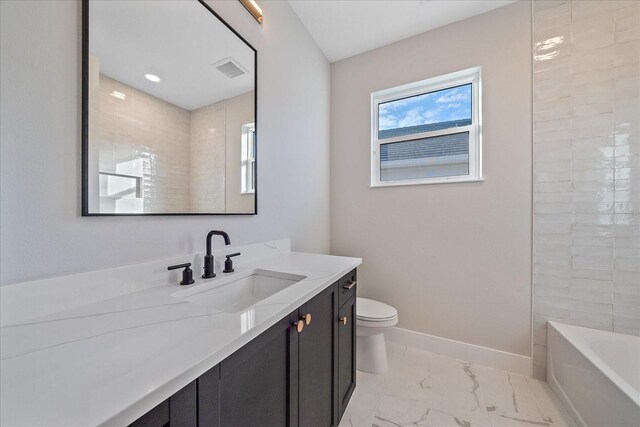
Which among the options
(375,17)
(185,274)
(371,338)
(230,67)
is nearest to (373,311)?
(371,338)

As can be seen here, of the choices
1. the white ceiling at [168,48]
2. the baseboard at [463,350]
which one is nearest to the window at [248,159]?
the white ceiling at [168,48]

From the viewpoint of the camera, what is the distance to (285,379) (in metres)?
0.79

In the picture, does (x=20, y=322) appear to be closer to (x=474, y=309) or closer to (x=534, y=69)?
(x=474, y=309)

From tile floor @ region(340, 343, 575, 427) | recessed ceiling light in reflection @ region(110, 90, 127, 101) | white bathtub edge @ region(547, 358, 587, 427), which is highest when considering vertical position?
recessed ceiling light in reflection @ region(110, 90, 127, 101)

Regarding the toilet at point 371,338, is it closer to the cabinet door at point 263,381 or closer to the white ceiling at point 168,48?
the cabinet door at point 263,381

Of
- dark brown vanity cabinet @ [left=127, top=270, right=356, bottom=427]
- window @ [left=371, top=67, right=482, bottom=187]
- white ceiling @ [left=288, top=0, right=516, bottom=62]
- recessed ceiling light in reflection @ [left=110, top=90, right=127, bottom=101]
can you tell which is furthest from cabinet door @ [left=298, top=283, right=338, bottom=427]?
A: white ceiling @ [left=288, top=0, right=516, bottom=62]

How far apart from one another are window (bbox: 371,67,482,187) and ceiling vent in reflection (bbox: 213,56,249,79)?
4.34 ft

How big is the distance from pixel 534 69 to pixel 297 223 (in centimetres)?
199

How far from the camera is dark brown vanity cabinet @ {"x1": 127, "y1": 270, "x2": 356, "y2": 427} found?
498mm

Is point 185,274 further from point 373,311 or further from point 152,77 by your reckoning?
point 373,311

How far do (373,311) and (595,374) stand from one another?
3.70 ft

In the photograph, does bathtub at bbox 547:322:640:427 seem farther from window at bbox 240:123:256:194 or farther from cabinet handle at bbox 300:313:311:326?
window at bbox 240:123:256:194

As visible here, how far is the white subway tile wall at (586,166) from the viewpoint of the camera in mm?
1461

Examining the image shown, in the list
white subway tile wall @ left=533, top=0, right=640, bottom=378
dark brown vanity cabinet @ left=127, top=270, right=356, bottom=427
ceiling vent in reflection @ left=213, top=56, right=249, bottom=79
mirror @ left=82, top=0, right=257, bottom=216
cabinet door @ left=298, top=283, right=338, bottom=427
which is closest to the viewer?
dark brown vanity cabinet @ left=127, top=270, right=356, bottom=427
